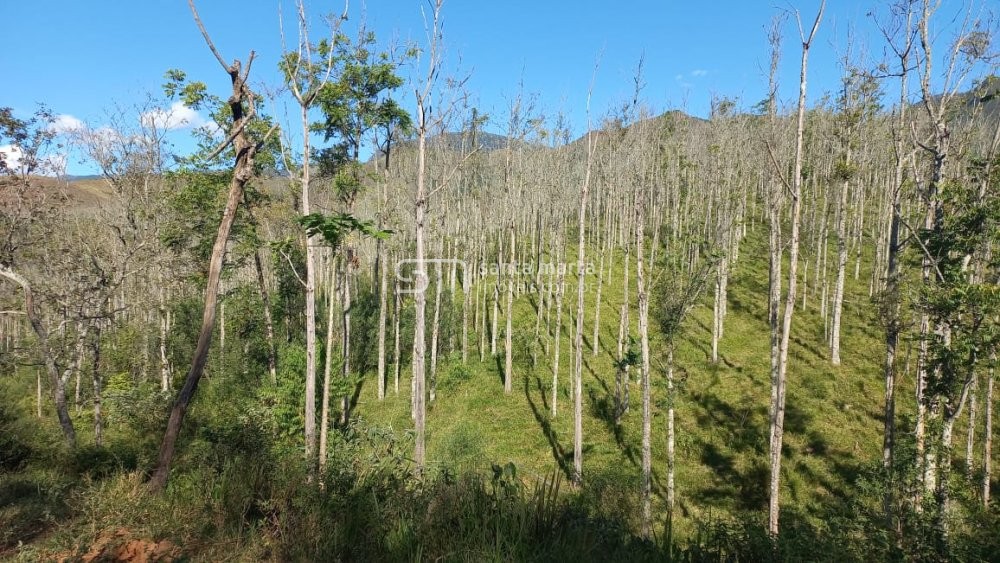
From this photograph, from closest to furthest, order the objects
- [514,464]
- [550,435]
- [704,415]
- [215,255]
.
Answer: [215,255] → [514,464] → [704,415] → [550,435]

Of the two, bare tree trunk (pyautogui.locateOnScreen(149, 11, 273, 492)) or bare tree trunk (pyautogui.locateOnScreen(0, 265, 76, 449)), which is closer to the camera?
bare tree trunk (pyautogui.locateOnScreen(149, 11, 273, 492))

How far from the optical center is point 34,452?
8148mm

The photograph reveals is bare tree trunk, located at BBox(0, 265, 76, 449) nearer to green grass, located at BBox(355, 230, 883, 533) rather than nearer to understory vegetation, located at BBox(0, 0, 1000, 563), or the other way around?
understory vegetation, located at BBox(0, 0, 1000, 563)

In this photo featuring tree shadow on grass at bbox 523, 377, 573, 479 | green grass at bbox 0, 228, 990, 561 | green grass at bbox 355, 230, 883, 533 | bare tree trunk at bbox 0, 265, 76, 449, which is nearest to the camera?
green grass at bbox 0, 228, 990, 561

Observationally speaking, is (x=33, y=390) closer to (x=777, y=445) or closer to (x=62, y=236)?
(x=62, y=236)

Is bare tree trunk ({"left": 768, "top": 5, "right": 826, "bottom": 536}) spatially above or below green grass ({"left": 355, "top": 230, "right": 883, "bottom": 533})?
above

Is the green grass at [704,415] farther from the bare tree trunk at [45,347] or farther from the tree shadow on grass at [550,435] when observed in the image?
the bare tree trunk at [45,347]

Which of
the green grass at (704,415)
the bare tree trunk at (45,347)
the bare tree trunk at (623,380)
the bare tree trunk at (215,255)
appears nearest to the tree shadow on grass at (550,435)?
the green grass at (704,415)

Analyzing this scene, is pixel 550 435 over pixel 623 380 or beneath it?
beneath

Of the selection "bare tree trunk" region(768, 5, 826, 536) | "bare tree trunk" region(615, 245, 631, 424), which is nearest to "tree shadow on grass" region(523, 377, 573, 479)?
A: "bare tree trunk" region(615, 245, 631, 424)

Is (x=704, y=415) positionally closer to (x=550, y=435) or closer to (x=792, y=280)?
(x=550, y=435)

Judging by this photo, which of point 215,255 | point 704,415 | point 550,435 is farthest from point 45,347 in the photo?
point 704,415

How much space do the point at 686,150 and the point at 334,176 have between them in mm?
29704

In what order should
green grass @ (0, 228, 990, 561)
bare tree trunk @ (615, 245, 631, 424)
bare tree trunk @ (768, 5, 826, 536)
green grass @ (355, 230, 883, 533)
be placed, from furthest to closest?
bare tree trunk @ (615, 245, 631, 424) → green grass @ (355, 230, 883, 533) → bare tree trunk @ (768, 5, 826, 536) → green grass @ (0, 228, 990, 561)
